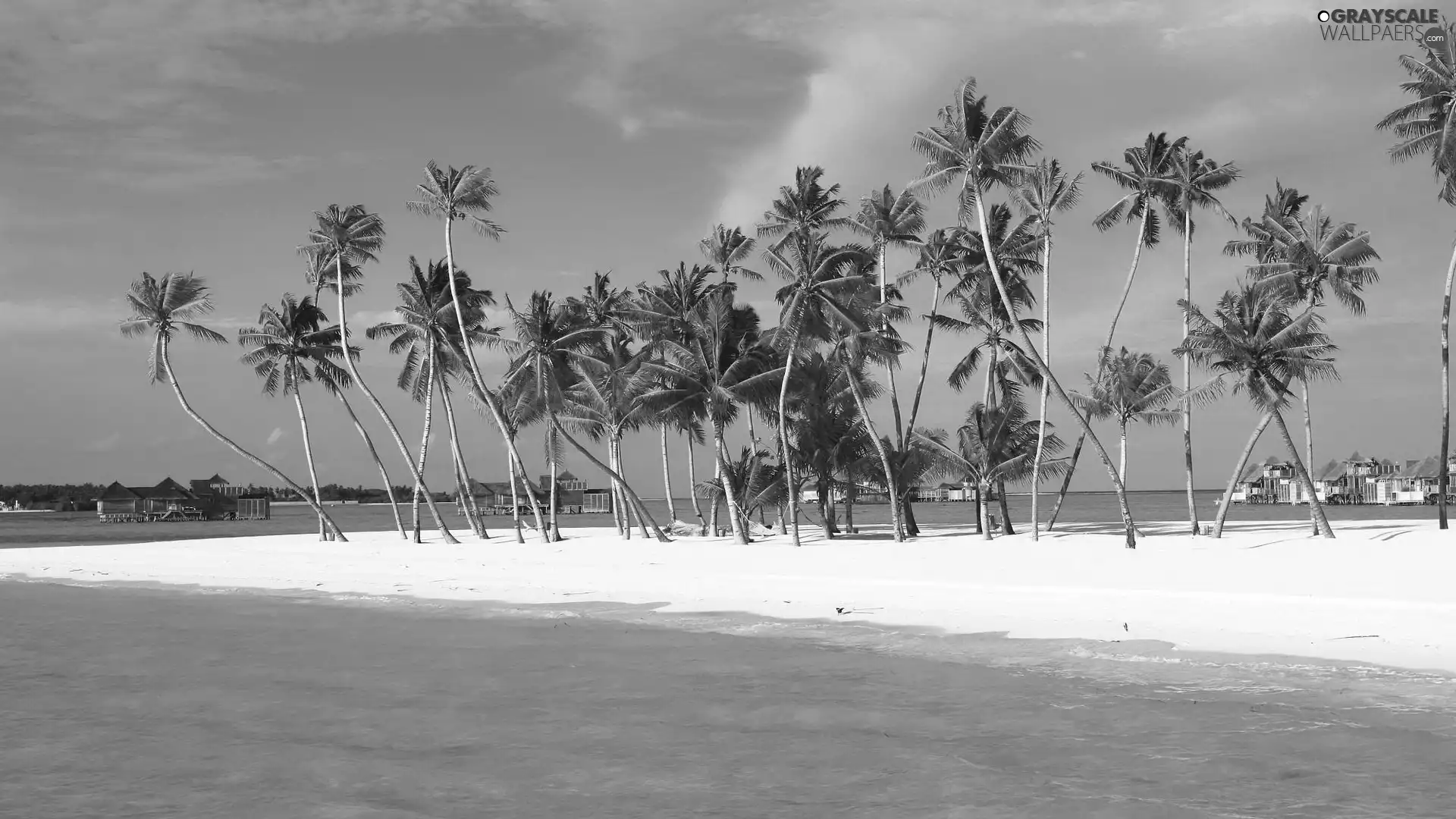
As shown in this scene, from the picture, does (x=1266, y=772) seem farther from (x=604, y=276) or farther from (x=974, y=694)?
(x=604, y=276)

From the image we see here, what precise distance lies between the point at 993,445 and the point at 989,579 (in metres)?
14.6

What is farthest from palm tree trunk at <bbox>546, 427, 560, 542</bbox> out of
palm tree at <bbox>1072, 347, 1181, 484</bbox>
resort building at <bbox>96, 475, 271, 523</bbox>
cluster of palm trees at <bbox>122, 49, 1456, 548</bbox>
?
resort building at <bbox>96, 475, 271, 523</bbox>

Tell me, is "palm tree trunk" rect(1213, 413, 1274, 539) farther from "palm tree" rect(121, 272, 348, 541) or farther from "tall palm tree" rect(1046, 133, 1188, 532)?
"palm tree" rect(121, 272, 348, 541)

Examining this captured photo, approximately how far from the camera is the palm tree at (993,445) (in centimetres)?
3525

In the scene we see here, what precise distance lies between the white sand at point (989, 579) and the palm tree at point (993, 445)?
9.45ft

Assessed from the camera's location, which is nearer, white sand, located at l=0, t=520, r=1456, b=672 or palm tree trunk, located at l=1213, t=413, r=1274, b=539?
white sand, located at l=0, t=520, r=1456, b=672

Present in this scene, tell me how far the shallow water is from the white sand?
1.69m

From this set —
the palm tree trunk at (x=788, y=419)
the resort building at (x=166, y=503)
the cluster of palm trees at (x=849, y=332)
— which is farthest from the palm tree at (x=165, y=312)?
the resort building at (x=166, y=503)

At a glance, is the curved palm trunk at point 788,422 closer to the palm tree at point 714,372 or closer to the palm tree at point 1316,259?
the palm tree at point 714,372

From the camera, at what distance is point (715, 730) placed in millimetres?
10297

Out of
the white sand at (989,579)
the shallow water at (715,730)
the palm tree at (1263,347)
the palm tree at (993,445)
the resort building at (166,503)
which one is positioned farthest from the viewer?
the resort building at (166,503)

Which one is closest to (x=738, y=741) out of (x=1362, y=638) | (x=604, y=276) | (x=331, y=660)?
(x=331, y=660)

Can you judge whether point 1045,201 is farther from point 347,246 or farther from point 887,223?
point 347,246

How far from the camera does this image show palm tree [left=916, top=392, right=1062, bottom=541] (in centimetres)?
3525
